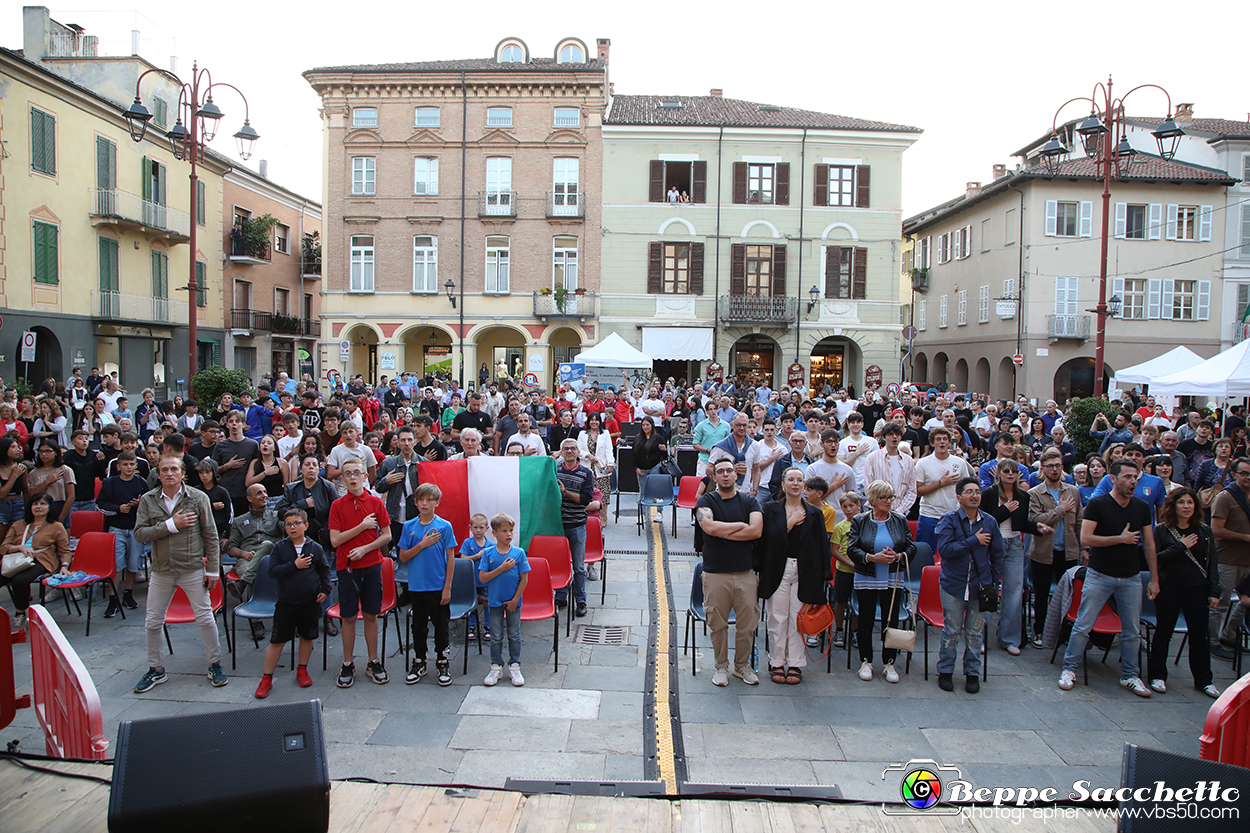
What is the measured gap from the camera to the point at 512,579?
243 inches

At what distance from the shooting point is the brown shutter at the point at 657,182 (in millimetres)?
29422

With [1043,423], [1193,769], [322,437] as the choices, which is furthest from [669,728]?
[1043,423]

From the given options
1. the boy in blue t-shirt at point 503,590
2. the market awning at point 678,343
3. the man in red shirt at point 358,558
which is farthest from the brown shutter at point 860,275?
the man in red shirt at point 358,558

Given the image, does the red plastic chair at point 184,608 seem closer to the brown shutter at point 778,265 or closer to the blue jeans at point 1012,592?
the blue jeans at point 1012,592

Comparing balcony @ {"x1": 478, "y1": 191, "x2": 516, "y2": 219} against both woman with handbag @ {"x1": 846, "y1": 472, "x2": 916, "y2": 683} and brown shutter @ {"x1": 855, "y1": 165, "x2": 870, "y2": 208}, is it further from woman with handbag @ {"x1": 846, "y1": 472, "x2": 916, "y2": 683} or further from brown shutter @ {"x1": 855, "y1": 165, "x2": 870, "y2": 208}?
woman with handbag @ {"x1": 846, "y1": 472, "x2": 916, "y2": 683}

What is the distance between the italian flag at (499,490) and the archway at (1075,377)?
29.1 metres

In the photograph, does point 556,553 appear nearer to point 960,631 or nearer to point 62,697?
point 960,631

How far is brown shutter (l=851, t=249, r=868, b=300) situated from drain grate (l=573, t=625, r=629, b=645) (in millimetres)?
25071

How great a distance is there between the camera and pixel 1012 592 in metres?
6.90

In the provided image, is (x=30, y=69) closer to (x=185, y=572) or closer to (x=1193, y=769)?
(x=185, y=572)

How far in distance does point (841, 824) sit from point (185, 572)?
5323 millimetres

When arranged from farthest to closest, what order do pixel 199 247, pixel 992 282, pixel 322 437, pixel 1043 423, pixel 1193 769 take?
1. pixel 992 282
2. pixel 199 247
3. pixel 1043 423
4. pixel 322 437
5. pixel 1193 769

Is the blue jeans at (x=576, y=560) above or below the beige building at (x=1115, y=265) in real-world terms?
below

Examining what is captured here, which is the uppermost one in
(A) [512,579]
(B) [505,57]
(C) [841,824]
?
(B) [505,57]
